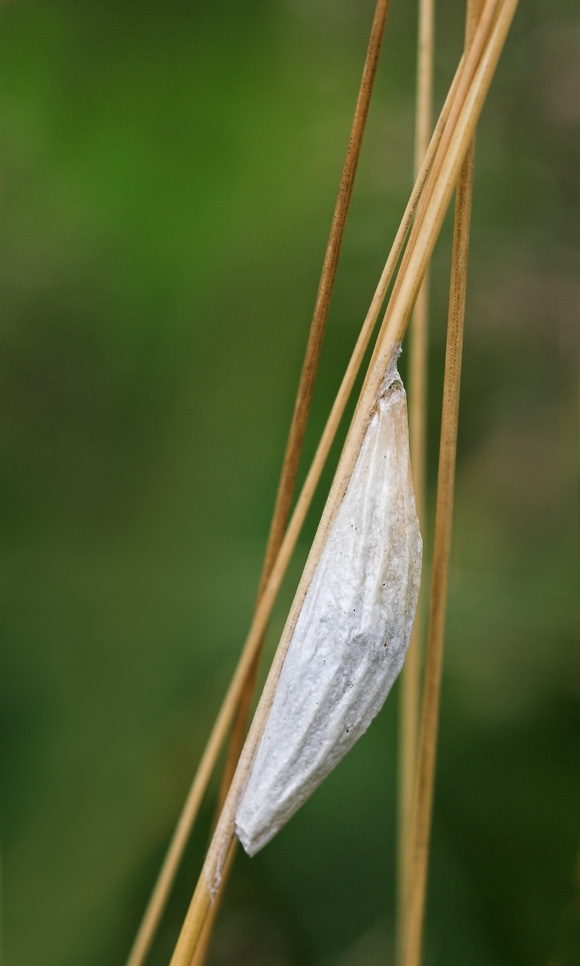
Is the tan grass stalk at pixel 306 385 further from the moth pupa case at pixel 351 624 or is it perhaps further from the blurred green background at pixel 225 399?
the blurred green background at pixel 225 399

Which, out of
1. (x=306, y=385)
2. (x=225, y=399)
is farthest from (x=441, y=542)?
(x=225, y=399)

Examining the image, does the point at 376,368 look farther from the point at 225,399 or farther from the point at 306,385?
the point at 225,399

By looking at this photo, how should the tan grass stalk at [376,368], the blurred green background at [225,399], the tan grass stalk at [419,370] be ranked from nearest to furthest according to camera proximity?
1. the tan grass stalk at [376,368]
2. the tan grass stalk at [419,370]
3. the blurred green background at [225,399]

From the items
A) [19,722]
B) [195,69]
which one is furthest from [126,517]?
[195,69]

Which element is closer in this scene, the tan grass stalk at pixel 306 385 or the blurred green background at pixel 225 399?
the tan grass stalk at pixel 306 385

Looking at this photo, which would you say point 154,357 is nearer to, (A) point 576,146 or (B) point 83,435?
(B) point 83,435

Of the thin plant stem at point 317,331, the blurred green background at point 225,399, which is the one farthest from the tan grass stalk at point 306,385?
the blurred green background at point 225,399

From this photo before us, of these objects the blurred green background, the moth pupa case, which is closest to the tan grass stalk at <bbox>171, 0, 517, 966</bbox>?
the moth pupa case
